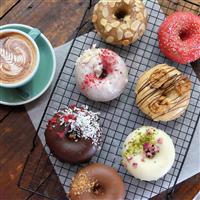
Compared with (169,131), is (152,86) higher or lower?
higher

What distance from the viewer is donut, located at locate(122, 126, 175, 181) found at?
1766 millimetres

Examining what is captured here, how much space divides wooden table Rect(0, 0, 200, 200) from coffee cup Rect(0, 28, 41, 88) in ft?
0.35

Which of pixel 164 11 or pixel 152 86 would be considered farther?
pixel 164 11

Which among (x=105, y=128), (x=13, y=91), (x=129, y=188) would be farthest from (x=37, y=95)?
(x=129, y=188)

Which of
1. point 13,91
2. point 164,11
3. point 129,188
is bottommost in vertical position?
point 129,188

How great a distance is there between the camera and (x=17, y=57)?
1.81 meters

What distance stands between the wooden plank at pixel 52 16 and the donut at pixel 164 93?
28cm

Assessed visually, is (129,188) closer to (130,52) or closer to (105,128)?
(105,128)

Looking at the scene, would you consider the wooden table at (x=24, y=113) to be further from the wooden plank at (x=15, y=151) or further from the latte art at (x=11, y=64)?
the latte art at (x=11, y=64)

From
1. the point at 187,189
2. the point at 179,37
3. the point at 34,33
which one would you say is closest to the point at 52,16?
the point at 34,33

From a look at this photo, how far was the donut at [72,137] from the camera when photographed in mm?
1769

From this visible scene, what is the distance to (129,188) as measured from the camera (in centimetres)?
185

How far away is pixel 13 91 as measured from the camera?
6.14 feet

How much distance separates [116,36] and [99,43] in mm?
90
